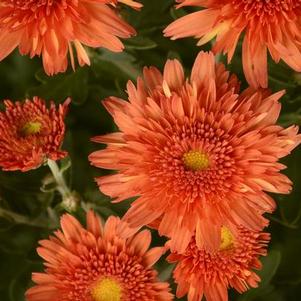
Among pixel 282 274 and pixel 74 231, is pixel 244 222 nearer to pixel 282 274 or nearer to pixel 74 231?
pixel 74 231

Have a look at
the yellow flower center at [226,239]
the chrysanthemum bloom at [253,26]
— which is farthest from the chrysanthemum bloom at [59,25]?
the yellow flower center at [226,239]

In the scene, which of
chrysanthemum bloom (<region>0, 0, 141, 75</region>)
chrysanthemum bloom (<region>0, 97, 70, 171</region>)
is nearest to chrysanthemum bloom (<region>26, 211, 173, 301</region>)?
chrysanthemum bloom (<region>0, 97, 70, 171</region>)

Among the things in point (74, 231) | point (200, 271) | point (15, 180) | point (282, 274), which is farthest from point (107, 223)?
point (282, 274)

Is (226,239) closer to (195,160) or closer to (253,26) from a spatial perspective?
(195,160)

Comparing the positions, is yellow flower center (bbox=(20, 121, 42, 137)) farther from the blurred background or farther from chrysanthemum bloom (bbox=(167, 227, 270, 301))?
chrysanthemum bloom (bbox=(167, 227, 270, 301))

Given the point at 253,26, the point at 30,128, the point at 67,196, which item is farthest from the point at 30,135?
the point at 253,26
